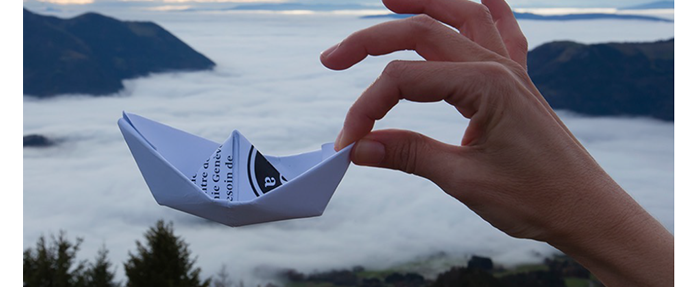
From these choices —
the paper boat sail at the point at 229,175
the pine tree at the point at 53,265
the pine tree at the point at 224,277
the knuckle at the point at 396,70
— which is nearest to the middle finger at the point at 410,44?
the knuckle at the point at 396,70

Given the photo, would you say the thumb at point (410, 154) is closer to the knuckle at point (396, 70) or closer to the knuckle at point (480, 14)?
the knuckle at point (396, 70)

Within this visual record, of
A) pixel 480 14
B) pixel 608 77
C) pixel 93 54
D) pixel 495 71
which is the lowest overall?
pixel 495 71

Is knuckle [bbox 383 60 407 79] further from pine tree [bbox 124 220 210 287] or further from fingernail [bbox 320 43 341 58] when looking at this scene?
pine tree [bbox 124 220 210 287]

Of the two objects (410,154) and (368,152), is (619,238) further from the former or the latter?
(368,152)

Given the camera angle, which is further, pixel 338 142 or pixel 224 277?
pixel 224 277

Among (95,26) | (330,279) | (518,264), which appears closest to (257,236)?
(330,279)

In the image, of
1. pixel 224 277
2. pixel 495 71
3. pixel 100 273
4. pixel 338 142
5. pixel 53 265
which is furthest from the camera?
pixel 224 277

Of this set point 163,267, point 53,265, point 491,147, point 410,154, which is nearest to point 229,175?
point 410,154
